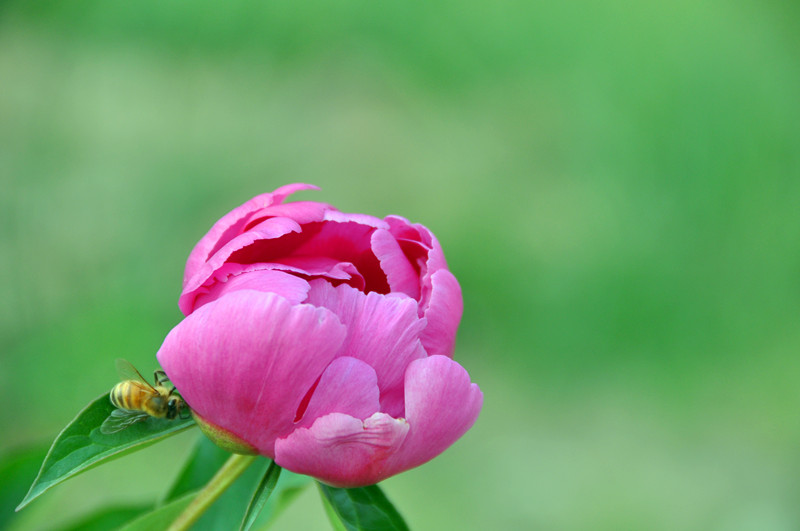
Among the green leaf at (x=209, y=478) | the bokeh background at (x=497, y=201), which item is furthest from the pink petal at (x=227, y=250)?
the bokeh background at (x=497, y=201)

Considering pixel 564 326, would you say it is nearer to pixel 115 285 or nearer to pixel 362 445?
pixel 115 285

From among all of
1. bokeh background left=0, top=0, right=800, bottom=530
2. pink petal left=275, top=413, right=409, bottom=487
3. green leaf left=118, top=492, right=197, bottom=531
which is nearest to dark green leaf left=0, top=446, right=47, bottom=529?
green leaf left=118, top=492, right=197, bottom=531

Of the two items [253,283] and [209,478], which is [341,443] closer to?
[253,283]

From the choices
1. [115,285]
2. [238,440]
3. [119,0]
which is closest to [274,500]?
[238,440]

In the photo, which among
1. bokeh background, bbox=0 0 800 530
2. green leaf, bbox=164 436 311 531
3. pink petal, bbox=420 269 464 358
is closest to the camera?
pink petal, bbox=420 269 464 358

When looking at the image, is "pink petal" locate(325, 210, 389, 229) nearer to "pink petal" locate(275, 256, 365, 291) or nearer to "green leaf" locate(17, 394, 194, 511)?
"pink petal" locate(275, 256, 365, 291)

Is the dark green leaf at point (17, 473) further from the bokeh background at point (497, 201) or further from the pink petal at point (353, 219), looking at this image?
the bokeh background at point (497, 201)

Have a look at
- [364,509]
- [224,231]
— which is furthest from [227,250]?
[364,509]
